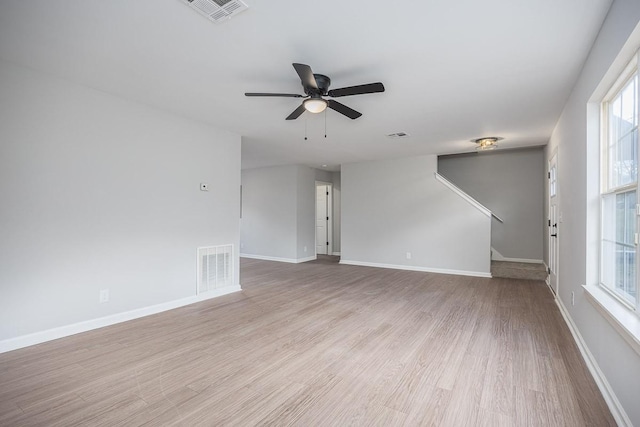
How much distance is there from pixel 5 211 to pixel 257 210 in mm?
5471

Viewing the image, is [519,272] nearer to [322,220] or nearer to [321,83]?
[322,220]

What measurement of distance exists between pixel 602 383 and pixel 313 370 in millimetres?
1965

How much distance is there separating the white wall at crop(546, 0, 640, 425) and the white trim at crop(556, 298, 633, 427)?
0.13ft

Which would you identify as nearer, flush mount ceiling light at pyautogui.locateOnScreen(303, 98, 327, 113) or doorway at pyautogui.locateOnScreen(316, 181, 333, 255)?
flush mount ceiling light at pyautogui.locateOnScreen(303, 98, 327, 113)

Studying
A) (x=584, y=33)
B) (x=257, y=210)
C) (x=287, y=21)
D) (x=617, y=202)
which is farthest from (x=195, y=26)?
(x=257, y=210)

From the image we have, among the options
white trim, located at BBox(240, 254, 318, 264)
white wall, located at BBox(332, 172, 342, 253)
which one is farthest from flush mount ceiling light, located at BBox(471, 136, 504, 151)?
white trim, located at BBox(240, 254, 318, 264)

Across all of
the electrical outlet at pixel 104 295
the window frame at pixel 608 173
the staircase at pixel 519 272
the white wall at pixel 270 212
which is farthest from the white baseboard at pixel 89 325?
the staircase at pixel 519 272

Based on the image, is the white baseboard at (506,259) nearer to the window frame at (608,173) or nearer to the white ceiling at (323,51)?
the white ceiling at (323,51)

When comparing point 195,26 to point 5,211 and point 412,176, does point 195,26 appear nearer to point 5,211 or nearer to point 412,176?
point 5,211

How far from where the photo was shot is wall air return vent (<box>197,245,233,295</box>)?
4.16m

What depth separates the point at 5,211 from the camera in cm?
253

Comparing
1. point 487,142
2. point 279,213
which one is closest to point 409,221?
point 487,142

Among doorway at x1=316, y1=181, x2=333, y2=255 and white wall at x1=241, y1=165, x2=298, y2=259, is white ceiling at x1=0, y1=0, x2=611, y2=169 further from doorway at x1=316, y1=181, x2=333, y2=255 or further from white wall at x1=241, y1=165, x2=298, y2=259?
doorway at x1=316, y1=181, x2=333, y2=255

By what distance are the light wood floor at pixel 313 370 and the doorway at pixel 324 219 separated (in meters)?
5.02
